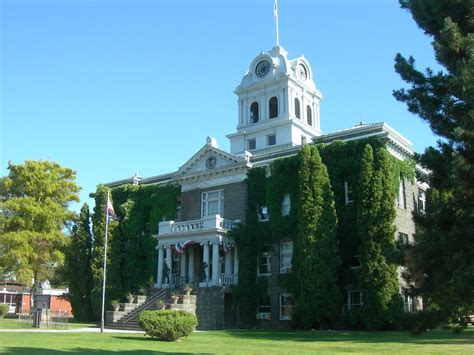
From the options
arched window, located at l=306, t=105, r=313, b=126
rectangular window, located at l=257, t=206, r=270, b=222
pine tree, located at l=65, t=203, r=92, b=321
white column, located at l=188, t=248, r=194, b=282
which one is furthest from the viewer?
arched window, located at l=306, t=105, r=313, b=126

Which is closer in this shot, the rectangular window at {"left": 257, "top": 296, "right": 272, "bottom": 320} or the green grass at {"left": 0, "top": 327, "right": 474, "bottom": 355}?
the green grass at {"left": 0, "top": 327, "right": 474, "bottom": 355}

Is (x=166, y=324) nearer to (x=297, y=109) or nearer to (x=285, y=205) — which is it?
(x=285, y=205)

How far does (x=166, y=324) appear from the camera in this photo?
23.2 m

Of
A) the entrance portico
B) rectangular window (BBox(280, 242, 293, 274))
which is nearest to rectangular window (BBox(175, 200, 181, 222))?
the entrance portico

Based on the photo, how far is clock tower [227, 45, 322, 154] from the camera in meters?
48.0

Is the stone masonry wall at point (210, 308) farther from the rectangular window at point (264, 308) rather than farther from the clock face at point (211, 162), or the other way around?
the clock face at point (211, 162)

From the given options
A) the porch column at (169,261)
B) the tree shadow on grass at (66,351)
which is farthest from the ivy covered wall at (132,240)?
the tree shadow on grass at (66,351)

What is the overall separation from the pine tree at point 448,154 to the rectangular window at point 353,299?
18513 millimetres

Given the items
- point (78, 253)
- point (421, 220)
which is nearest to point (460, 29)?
point (421, 220)

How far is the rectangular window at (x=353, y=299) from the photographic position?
32.9m

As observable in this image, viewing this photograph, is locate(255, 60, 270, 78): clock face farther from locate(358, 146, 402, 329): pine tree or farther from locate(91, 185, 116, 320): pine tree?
locate(358, 146, 402, 329): pine tree

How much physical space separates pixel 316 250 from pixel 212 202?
1155 cm

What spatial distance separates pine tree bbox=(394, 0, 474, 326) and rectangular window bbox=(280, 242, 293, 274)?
2126cm

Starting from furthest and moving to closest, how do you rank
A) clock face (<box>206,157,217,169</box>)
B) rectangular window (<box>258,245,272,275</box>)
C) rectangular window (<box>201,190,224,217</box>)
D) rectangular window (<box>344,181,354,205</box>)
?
1. clock face (<box>206,157,217,169</box>)
2. rectangular window (<box>201,190,224,217</box>)
3. rectangular window (<box>258,245,272,275</box>)
4. rectangular window (<box>344,181,354,205</box>)
